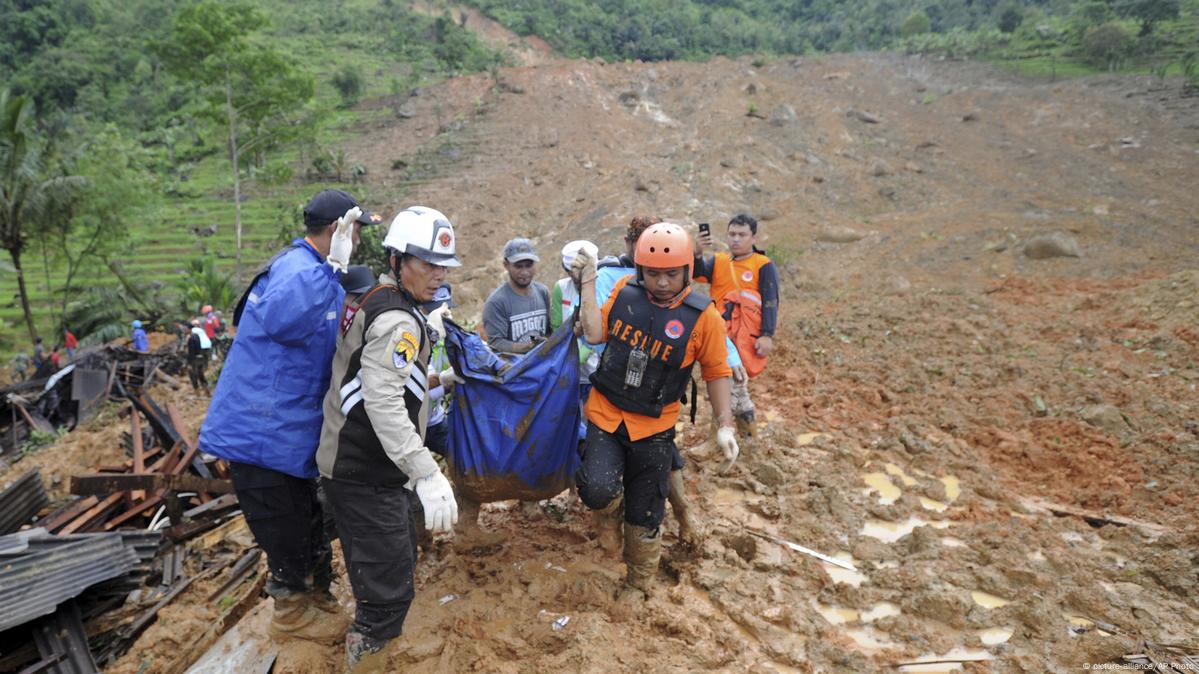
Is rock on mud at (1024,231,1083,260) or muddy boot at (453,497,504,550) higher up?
rock on mud at (1024,231,1083,260)

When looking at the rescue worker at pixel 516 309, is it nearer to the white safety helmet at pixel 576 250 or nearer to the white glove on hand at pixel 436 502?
the white safety helmet at pixel 576 250

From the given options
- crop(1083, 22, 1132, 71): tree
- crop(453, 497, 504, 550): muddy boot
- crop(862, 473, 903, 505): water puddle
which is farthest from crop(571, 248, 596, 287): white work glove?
crop(1083, 22, 1132, 71): tree

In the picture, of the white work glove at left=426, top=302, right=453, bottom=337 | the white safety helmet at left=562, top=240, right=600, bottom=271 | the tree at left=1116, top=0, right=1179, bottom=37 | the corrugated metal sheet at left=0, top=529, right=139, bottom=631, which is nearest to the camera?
the white work glove at left=426, top=302, right=453, bottom=337

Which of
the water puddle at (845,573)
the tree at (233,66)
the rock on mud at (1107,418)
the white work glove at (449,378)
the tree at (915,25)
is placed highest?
the tree at (915,25)

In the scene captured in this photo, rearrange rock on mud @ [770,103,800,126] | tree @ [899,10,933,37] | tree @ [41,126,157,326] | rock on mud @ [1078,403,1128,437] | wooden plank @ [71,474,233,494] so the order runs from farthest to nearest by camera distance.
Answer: tree @ [899,10,933,37], rock on mud @ [770,103,800,126], tree @ [41,126,157,326], rock on mud @ [1078,403,1128,437], wooden plank @ [71,474,233,494]

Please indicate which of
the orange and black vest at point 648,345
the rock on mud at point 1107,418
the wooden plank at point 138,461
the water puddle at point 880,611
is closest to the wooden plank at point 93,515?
the wooden plank at point 138,461

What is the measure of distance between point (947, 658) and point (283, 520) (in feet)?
10.7

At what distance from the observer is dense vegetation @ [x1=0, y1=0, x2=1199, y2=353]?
1766 centimetres

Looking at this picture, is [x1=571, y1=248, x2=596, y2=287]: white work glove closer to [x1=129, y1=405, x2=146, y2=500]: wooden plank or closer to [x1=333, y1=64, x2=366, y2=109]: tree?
[x1=129, y1=405, x2=146, y2=500]: wooden plank

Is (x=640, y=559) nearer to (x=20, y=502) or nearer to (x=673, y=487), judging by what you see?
(x=673, y=487)

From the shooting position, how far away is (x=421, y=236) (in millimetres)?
2664

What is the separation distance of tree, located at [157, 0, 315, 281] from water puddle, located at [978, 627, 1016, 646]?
61.9 feet

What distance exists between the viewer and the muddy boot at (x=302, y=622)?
314 cm

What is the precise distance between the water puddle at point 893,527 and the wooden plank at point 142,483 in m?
4.96
